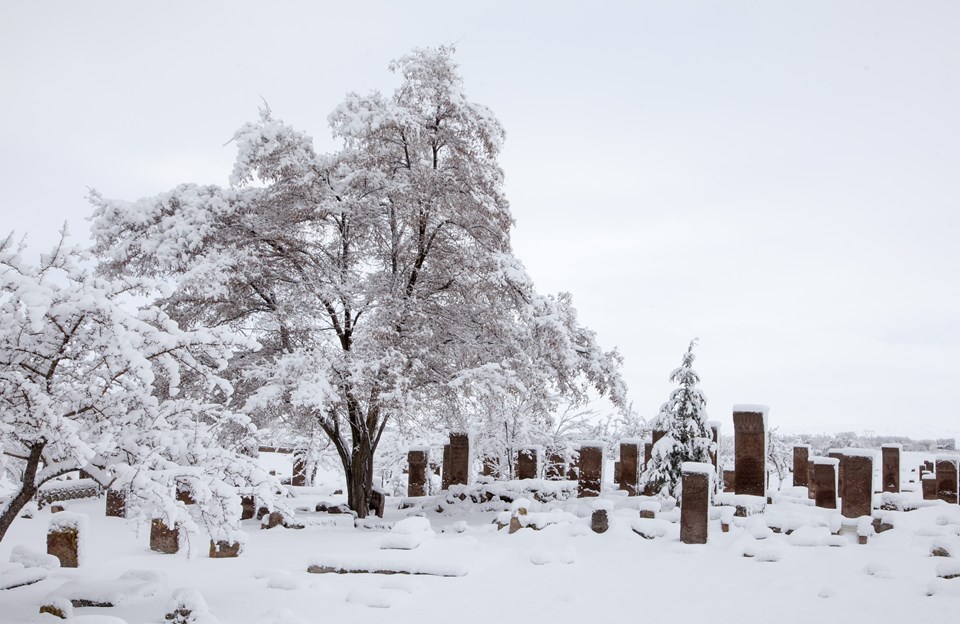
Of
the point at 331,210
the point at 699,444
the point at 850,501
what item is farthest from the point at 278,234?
the point at 850,501

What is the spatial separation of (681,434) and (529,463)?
432 centimetres

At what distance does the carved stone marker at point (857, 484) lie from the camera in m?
12.2

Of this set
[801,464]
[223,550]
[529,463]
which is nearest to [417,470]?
[529,463]

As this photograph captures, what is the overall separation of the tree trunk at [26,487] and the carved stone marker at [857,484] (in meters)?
11.9

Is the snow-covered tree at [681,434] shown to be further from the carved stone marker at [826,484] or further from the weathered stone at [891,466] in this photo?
the weathered stone at [891,466]

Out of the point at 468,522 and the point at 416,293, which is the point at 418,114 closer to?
the point at 416,293

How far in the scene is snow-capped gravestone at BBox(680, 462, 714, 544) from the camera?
11.3m

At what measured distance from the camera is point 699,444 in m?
15.3

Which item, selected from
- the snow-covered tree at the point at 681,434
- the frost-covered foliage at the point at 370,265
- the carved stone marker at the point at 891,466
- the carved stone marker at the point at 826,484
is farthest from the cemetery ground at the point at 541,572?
the carved stone marker at the point at 891,466

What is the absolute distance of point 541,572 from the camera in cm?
1007

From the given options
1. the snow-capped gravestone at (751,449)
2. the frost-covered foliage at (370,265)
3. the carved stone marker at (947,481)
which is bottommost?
the carved stone marker at (947,481)

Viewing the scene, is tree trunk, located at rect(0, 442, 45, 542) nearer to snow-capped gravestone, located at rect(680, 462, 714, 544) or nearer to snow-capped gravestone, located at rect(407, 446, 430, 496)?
snow-capped gravestone, located at rect(680, 462, 714, 544)

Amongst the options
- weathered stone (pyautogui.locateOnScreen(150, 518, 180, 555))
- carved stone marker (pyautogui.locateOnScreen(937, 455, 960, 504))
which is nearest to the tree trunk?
weathered stone (pyautogui.locateOnScreen(150, 518, 180, 555))

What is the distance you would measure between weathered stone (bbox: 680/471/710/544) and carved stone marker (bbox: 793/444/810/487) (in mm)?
9775
